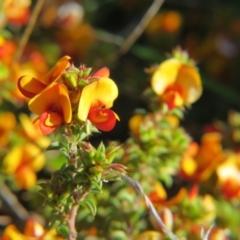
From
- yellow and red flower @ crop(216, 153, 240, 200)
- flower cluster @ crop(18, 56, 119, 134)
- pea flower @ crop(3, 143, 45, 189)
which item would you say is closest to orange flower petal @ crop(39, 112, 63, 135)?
flower cluster @ crop(18, 56, 119, 134)

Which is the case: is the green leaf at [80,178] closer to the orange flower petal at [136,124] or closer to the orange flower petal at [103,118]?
the orange flower petal at [103,118]

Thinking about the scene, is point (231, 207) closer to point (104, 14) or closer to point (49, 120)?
point (49, 120)

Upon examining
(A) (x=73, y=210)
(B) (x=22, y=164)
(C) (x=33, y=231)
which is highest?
(A) (x=73, y=210)

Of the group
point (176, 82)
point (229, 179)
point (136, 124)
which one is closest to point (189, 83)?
point (176, 82)

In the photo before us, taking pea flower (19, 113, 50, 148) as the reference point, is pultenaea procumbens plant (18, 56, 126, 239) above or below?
above

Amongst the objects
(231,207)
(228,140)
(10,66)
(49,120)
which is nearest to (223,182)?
(231,207)

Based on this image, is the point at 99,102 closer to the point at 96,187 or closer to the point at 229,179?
the point at 96,187

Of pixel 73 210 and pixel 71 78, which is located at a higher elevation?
pixel 71 78

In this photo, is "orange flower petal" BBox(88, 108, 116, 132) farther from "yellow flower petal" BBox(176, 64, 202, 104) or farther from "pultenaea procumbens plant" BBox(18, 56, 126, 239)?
"yellow flower petal" BBox(176, 64, 202, 104)
